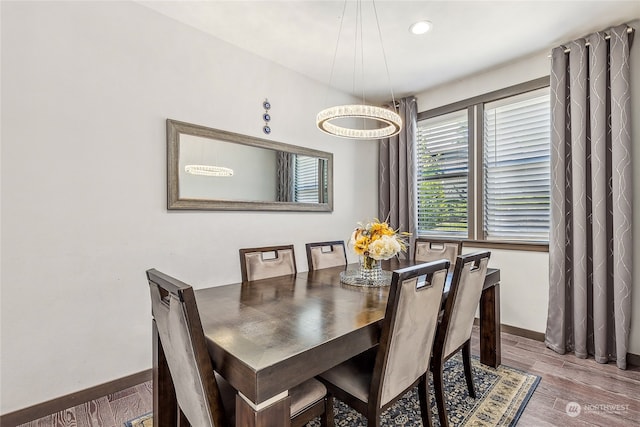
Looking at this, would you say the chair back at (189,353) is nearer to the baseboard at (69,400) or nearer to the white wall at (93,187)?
the white wall at (93,187)

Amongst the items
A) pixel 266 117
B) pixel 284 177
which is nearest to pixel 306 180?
pixel 284 177

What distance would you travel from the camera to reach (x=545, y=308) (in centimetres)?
284

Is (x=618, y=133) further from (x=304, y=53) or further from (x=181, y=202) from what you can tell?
(x=181, y=202)

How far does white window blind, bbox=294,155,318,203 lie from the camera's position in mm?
3248

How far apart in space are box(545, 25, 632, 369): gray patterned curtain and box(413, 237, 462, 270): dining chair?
0.85 m

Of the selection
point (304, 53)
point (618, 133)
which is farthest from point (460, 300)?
point (304, 53)

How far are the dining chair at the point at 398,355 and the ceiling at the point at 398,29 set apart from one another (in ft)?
6.55

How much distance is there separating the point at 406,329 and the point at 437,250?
1.67 meters

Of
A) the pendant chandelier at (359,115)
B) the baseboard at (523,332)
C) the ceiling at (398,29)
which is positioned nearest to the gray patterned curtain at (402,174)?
the ceiling at (398,29)

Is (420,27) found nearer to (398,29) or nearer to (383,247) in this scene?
(398,29)

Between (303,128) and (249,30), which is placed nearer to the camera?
(249,30)

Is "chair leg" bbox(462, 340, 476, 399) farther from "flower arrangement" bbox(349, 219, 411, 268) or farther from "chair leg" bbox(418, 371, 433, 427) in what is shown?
"flower arrangement" bbox(349, 219, 411, 268)

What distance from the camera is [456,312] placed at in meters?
1.66

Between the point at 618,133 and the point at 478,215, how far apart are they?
1267 millimetres
